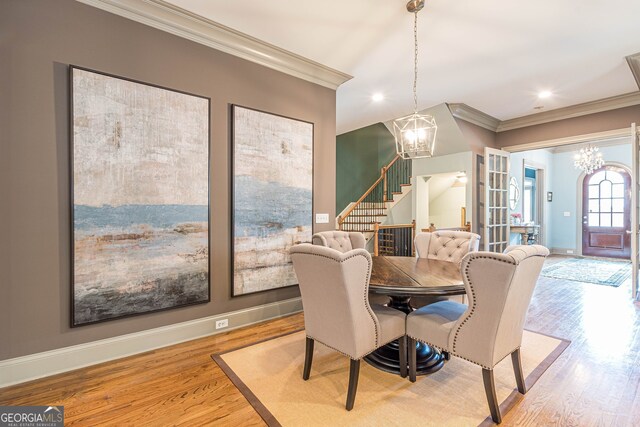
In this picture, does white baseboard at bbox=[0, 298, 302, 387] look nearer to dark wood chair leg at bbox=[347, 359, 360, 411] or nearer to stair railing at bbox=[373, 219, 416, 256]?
dark wood chair leg at bbox=[347, 359, 360, 411]

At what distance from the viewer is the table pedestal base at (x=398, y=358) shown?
2.19m

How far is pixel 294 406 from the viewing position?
183 centimetres

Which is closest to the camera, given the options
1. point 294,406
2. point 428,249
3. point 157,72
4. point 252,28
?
point 294,406

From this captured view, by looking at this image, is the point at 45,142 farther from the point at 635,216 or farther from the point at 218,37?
the point at 635,216

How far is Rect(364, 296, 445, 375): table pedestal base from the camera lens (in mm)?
2191

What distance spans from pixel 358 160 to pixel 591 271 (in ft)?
17.9

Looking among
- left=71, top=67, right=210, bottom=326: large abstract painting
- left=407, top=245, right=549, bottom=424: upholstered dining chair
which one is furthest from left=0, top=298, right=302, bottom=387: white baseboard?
left=407, top=245, right=549, bottom=424: upholstered dining chair

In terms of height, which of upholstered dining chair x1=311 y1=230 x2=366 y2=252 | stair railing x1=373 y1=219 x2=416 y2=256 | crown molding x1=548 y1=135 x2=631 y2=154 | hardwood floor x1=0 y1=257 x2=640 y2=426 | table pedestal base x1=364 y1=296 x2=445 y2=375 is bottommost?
hardwood floor x1=0 y1=257 x2=640 y2=426

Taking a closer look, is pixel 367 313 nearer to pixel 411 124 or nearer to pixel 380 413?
pixel 380 413

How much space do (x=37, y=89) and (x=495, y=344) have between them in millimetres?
3321

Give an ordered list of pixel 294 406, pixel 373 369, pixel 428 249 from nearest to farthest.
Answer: pixel 294 406
pixel 373 369
pixel 428 249

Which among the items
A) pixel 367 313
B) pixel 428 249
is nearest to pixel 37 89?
pixel 367 313

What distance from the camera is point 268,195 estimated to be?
10.5ft

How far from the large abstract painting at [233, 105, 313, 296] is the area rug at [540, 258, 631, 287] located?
16.0ft
